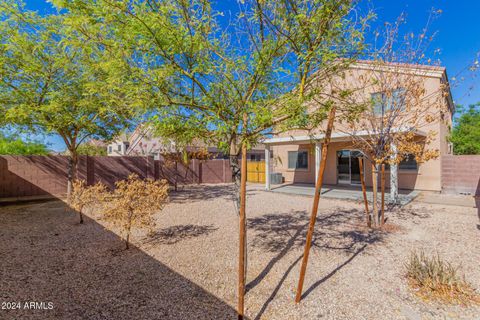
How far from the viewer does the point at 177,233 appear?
6102 mm

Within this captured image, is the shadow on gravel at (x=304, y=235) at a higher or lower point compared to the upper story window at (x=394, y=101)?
lower

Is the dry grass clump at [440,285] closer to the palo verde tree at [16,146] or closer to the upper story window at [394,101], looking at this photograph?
the upper story window at [394,101]

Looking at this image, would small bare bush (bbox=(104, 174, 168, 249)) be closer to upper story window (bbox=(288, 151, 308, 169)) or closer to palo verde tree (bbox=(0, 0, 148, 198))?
palo verde tree (bbox=(0, 0, 148, 198))

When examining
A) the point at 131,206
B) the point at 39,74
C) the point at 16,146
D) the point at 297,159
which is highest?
the point at 39,74

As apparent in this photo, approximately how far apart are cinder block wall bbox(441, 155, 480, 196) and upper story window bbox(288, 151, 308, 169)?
23.3 ft

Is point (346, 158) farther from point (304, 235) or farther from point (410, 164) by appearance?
point (304, 235)

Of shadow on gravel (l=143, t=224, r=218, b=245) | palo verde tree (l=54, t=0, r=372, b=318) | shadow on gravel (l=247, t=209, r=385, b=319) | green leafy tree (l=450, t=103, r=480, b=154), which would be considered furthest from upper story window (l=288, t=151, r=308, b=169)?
green leafy tree (l=450, t=103, r=480, b=154)

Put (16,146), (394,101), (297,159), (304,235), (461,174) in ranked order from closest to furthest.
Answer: (304,235) < (394,101) < (461,174) < (16,146) < (297,159)

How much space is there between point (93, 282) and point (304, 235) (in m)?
4.46

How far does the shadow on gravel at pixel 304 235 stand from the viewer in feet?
13.5

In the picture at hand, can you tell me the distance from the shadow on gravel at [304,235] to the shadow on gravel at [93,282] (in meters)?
1.05

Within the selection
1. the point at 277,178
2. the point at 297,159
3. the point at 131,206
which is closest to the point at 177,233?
the point at 131,206

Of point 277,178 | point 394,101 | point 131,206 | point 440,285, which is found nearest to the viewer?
point 440,285

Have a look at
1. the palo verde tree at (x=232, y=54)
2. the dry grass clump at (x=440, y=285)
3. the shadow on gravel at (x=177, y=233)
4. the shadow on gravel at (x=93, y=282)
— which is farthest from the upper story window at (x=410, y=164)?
the shadow on gravel at (x=93, y=282)
